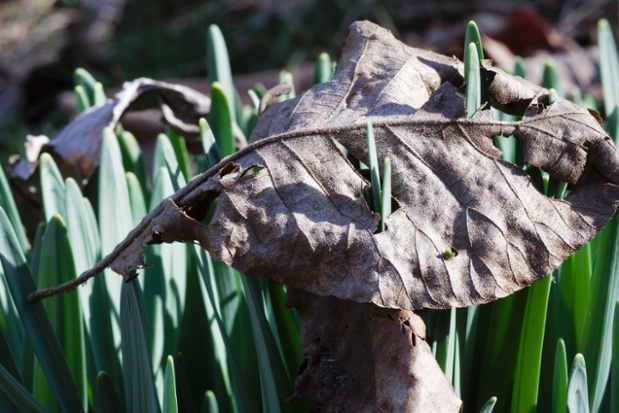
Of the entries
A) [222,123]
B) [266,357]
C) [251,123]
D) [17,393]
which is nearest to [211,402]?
[266,357]

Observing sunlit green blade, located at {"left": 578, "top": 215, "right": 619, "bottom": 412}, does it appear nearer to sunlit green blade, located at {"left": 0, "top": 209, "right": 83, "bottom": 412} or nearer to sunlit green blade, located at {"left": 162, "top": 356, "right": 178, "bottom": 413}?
sunlit green blade, located at {"left": 162, "top": 356, "right": 178, "bottom": 413}

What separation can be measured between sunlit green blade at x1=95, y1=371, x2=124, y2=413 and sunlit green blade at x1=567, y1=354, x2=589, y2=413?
0.49 meters

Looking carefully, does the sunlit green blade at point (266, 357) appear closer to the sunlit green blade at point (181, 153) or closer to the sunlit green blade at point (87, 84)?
the sunlit green blade at point (181, 153)

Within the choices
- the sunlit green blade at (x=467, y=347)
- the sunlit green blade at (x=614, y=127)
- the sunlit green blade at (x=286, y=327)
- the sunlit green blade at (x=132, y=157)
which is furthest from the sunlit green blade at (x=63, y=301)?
the sunlit green blade at (x=614, y=127)

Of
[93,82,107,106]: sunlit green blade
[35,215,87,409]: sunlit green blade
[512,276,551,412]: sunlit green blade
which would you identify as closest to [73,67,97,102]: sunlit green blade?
[93,82,107,106]: sunlit green blade

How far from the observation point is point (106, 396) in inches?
35.5

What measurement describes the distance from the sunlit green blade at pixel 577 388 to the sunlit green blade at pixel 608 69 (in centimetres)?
68

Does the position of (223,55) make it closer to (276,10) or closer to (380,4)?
(380,4)

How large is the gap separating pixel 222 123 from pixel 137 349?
39 centimetres

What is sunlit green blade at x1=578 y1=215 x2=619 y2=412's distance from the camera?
35.8 inches

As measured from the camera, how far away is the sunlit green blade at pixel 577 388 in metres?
0.81

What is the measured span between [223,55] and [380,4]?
4180mm

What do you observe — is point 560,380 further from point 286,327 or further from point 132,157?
point 132,157

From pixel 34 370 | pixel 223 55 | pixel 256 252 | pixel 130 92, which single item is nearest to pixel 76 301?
pixel 34 370
